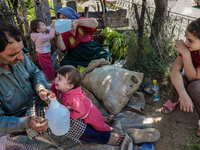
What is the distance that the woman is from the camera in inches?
127

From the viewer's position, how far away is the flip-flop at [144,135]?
6.96 ft

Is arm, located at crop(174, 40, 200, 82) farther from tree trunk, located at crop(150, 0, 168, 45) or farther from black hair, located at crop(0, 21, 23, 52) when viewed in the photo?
black hair, located at crop(0, 21, 23, 52)

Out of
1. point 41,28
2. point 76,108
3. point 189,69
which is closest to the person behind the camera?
point 76,108

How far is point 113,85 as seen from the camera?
266 cm

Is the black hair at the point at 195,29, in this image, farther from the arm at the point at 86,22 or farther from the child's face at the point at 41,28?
the child's face at the point at 41,28

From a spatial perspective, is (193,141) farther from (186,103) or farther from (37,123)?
(37,123)

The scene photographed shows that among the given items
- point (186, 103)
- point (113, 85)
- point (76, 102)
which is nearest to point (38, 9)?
point (113, 85)

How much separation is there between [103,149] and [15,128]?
3.52 feet

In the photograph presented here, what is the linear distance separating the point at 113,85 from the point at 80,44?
133 centimetres

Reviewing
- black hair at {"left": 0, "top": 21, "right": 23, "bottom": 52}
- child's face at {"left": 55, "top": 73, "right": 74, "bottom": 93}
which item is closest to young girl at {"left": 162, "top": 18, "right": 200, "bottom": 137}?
child's face at {"left": 55, "top": 73, "right": 74, "bottom": 93}

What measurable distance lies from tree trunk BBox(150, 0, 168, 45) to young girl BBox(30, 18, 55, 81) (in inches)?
78.0

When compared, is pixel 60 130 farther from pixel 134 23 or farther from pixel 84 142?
pixel 134 23

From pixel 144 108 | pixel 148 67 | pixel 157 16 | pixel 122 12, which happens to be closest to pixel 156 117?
pixel 144 108

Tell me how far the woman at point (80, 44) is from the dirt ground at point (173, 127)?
1.48 metres
